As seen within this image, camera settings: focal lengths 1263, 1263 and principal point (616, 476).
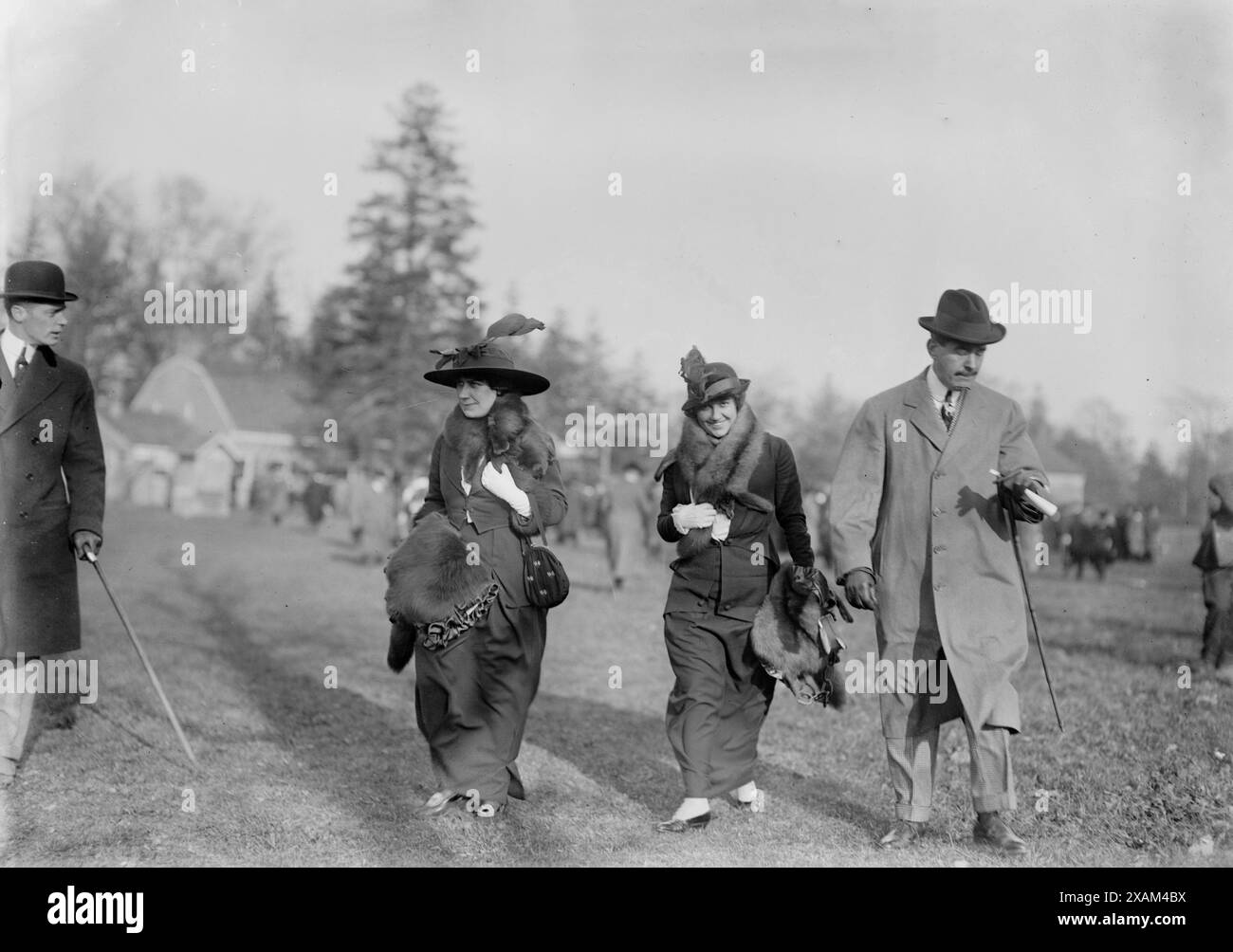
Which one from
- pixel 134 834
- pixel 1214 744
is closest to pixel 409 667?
pixel 134 834

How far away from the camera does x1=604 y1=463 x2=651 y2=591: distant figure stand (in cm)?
2020

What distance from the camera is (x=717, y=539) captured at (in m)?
6.48

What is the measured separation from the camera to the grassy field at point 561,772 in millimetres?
5773

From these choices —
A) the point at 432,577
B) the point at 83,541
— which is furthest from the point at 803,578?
the point at 83,541

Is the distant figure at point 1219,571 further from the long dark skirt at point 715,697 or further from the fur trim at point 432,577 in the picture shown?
the fur trim at point 432,577

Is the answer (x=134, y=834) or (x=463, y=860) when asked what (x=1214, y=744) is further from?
(x=134, y=834)

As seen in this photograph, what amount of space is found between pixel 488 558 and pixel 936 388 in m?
2.43

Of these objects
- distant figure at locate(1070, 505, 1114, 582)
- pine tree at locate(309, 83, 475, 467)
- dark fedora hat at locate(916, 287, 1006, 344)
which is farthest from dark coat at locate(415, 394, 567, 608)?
pine tree at locate(309, 83, 475, 467)

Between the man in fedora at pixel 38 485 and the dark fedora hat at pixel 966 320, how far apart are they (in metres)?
4.58

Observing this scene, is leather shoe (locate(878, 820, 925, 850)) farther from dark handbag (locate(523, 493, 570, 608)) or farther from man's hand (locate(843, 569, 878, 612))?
dark handbag (locate(523, 493, 570, 608))

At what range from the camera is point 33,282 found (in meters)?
6.80

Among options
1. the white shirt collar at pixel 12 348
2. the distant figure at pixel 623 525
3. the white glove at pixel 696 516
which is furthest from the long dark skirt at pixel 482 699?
the distant figure at pixel 623 525

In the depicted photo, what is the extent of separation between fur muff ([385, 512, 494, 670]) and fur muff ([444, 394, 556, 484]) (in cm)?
36
